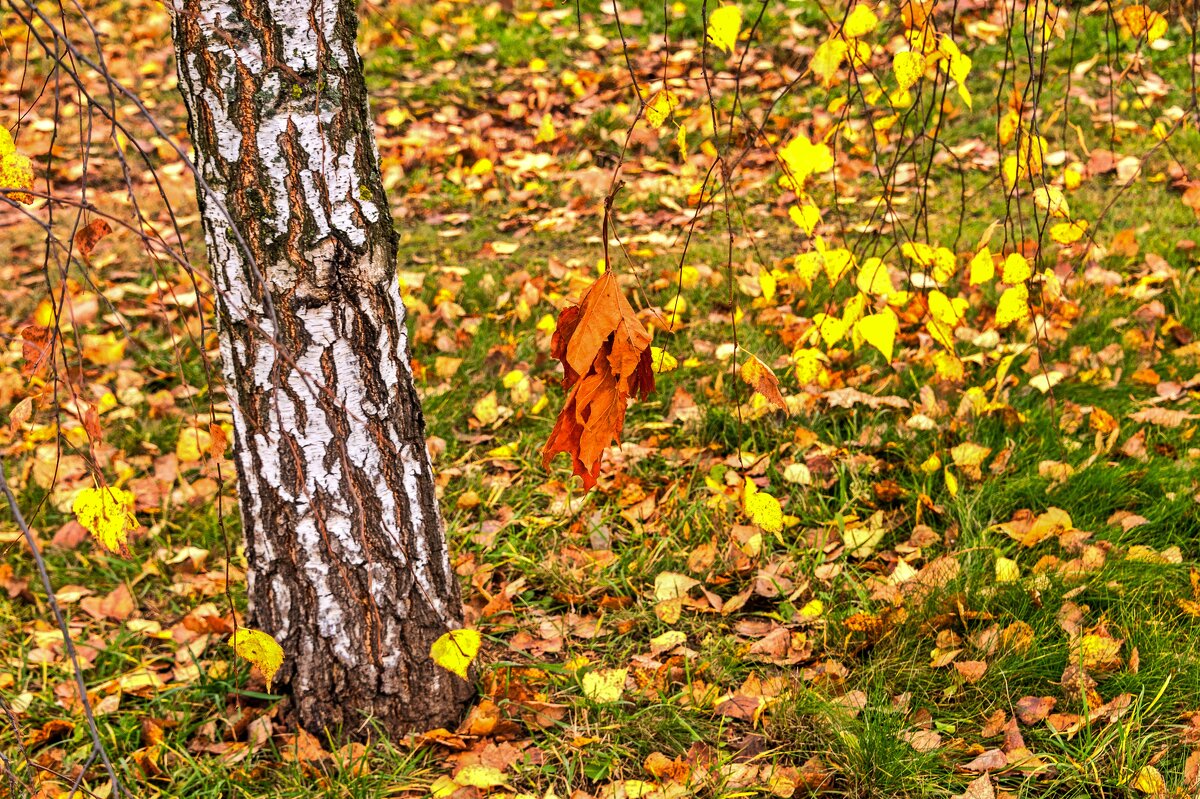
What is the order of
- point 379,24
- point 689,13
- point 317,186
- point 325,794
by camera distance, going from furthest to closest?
point 379,24 → point 689,13 → point 325,794 → point 317,186

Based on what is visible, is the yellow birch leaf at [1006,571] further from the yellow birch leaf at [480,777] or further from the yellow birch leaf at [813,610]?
the yellow birch leaf at [480,777]

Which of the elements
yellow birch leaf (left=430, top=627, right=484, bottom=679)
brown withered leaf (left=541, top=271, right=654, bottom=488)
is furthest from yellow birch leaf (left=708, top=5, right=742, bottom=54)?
yellow birch leaf (left=430, top=627, right=484, bottom=679)

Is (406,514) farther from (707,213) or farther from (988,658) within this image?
(707,213)

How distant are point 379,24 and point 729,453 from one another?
13.5 ft

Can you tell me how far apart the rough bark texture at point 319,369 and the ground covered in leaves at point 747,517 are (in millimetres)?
123

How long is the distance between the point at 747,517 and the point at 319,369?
109 centimetres

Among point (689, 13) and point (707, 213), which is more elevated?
point (689, 13)

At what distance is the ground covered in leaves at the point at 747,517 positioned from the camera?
5.63ft

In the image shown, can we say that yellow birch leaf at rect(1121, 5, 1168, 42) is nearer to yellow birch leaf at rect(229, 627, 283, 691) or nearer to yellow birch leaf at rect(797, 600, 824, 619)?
yellow birch leaf at rect(797, 600, 824, 619)

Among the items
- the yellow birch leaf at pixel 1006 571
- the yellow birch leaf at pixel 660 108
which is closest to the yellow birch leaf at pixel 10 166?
the yellow birch leaf at pixel 660 108

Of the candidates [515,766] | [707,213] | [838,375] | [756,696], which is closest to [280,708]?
[515,766]

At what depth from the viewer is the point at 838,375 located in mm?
2715

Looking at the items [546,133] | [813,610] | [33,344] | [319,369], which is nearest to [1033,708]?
[813,610]

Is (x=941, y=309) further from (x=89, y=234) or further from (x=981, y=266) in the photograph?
(x=89, y=234)
